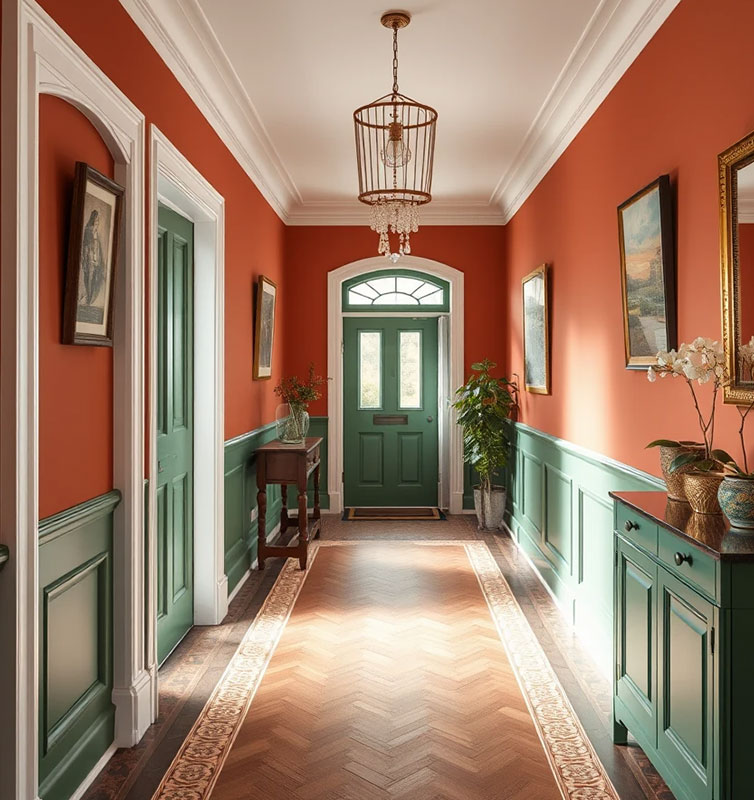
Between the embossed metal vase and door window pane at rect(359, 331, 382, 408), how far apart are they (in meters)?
6.07

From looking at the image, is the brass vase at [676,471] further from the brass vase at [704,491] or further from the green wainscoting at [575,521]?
the green wainscoting at [575,521]

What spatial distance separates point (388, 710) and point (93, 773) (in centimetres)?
123

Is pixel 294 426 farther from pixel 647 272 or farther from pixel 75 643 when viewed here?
pixel 75 643

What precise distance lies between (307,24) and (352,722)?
10.7 feet

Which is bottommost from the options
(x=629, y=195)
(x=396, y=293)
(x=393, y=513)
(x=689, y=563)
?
(x=393, y=513)

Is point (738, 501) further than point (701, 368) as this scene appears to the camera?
No

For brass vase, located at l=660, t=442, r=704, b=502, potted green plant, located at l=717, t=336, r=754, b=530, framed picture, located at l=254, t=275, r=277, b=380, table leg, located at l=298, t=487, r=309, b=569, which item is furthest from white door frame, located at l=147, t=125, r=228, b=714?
potted green plant, located at l=717, t=336, r=754, b=530

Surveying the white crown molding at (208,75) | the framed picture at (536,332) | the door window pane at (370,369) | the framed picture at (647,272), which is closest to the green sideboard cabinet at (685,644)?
the framed picture at (647,272)

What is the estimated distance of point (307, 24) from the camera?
12.0 feet

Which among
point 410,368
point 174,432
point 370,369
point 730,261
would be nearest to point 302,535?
point 174,432

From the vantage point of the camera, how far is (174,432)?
159 inches

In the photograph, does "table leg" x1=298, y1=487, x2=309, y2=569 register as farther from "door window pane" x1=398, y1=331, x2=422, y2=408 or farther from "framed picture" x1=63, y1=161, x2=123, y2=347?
"framed picture" x1=63, y1=161, x2=123, y2=347

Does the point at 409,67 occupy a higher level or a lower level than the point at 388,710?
higher

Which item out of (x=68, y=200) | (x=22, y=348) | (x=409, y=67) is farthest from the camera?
(x=409, y=67)
